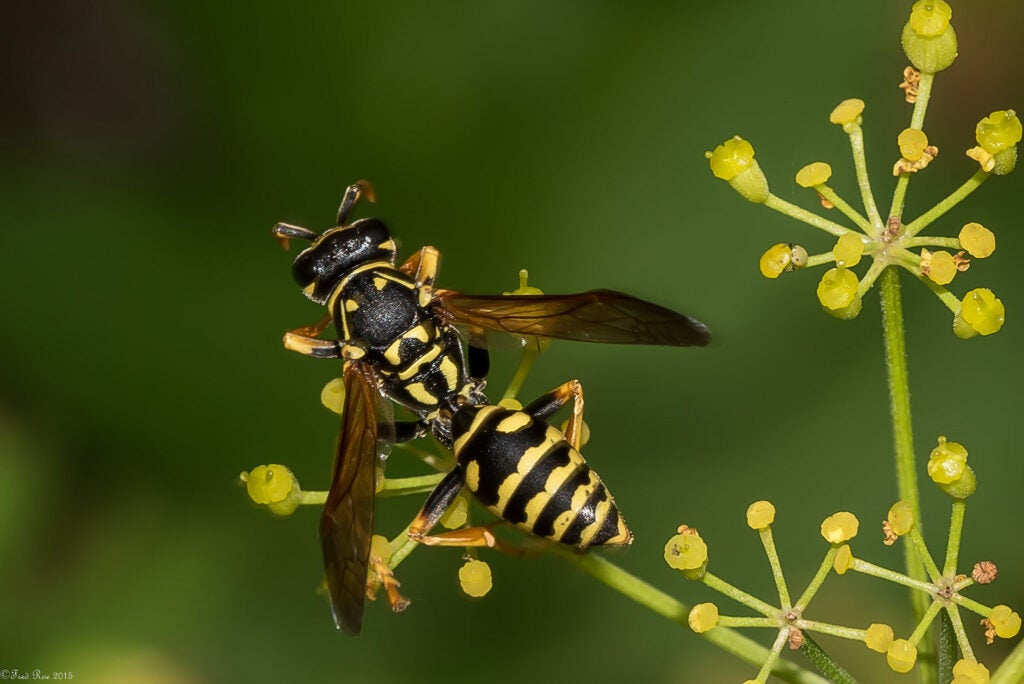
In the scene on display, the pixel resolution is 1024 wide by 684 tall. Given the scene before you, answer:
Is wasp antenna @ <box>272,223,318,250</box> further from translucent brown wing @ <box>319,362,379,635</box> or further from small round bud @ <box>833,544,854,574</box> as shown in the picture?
small round bud @ <box>833,544,854,574</box>

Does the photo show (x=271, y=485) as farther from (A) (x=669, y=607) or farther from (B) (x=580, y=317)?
(A) (x=669, y=607)

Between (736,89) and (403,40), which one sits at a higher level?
(736,89)

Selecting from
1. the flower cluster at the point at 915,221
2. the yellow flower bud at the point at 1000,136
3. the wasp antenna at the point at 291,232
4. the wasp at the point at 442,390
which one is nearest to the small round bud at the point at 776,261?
the flower cluster at the point at 915,221

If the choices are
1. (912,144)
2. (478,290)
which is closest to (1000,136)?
(912,144)

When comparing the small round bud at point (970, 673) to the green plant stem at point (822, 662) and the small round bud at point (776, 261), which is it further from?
the small round bud at point (776, 261)

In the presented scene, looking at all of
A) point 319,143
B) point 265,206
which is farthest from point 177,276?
point 319,143

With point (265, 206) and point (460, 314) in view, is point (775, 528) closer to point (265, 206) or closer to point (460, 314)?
point (460, 314)
